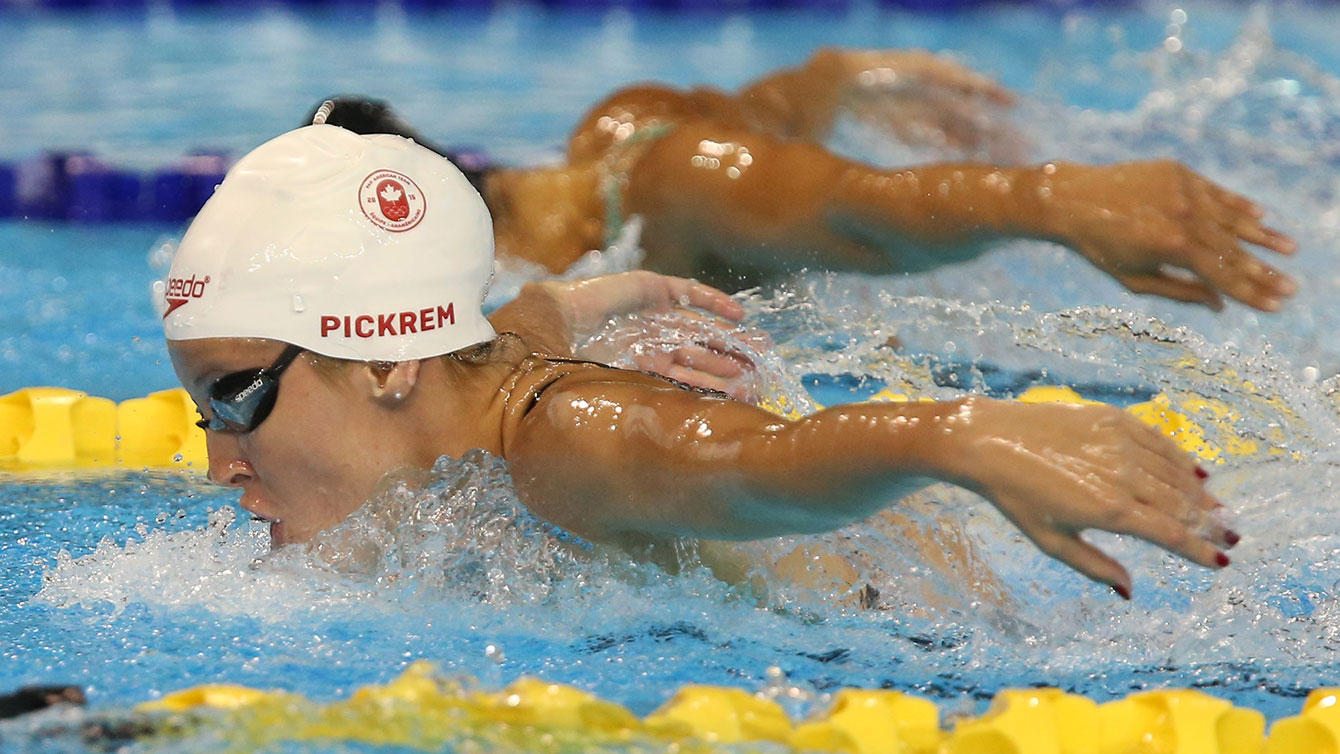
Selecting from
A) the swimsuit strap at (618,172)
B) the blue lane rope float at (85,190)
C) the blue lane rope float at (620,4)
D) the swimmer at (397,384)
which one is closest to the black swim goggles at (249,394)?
the swimmer at (397,384)

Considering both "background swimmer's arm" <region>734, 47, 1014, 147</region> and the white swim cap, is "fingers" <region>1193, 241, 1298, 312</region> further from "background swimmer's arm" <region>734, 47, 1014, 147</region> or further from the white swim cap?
"background swimmer's arm" <region>734, 47, 1014, 147</region>

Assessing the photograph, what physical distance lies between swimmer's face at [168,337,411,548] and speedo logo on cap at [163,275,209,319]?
0.16 feet

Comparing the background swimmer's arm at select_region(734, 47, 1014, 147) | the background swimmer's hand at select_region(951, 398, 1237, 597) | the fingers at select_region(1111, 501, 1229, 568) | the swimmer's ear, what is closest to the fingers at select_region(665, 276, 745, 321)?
the swimmer's ear

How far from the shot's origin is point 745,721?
66.1 inches

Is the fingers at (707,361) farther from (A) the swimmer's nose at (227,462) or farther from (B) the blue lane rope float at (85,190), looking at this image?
(B) the blue lane rope float at (85,190)

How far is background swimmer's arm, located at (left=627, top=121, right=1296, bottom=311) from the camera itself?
7.40 feet

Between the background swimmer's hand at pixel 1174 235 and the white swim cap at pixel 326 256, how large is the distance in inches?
40.1

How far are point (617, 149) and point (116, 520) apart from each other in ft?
4.76

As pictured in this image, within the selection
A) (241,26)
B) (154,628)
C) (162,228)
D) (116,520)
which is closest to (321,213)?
(154,628)

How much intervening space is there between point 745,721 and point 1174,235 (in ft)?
3.42

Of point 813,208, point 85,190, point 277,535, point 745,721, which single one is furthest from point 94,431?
point 85,190

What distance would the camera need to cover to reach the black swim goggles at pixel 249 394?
1915 mm

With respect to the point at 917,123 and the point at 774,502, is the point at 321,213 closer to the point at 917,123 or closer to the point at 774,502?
the point at 774,502

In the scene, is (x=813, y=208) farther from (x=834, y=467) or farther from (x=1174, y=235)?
(x=834, y=467)
